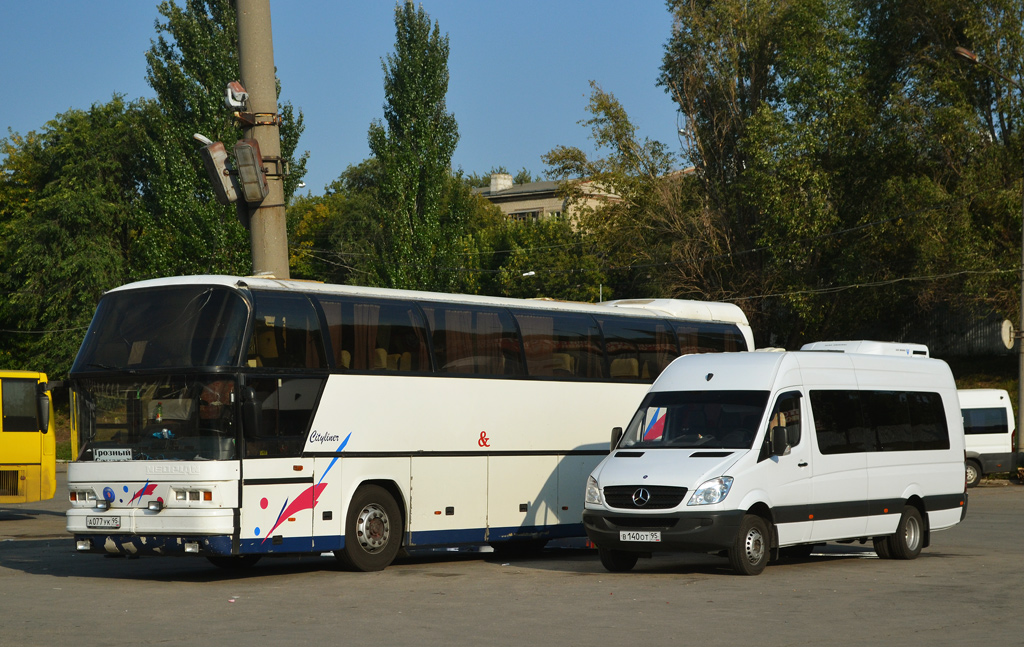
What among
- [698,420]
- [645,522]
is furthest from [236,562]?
[698,420]

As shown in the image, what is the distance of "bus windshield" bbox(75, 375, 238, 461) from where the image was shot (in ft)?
43.9

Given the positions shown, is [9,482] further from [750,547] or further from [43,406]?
[750,547]

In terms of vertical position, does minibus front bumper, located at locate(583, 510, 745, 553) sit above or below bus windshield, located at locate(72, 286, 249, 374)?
below

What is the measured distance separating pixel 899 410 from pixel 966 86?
28.0m

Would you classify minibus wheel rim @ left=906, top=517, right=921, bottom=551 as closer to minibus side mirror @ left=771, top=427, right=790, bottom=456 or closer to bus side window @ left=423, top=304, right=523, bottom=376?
minibus side mirror @ left=771, top=427, right=790, bottom=456

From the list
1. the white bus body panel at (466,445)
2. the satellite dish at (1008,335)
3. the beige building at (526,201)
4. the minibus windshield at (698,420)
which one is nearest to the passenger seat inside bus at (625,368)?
the white bus body panel at (466,445)

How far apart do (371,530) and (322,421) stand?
1616mm

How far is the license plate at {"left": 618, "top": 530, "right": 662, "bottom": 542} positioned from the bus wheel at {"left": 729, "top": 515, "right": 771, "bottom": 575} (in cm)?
86

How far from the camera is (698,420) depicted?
48.4 feet

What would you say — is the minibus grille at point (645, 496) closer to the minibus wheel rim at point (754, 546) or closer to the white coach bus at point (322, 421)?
the minibus wheel rim at point (754, 546)

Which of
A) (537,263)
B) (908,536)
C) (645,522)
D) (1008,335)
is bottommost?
(908,536)

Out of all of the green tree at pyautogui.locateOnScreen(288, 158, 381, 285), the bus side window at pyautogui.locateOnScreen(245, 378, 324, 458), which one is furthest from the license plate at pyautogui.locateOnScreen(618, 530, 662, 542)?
the green tree at pyautogui.locateOnScreen(288, 158, 381, 285)

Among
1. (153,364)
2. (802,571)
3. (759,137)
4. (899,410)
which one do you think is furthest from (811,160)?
(153,364)

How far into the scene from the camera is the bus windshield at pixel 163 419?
43.9 feet
